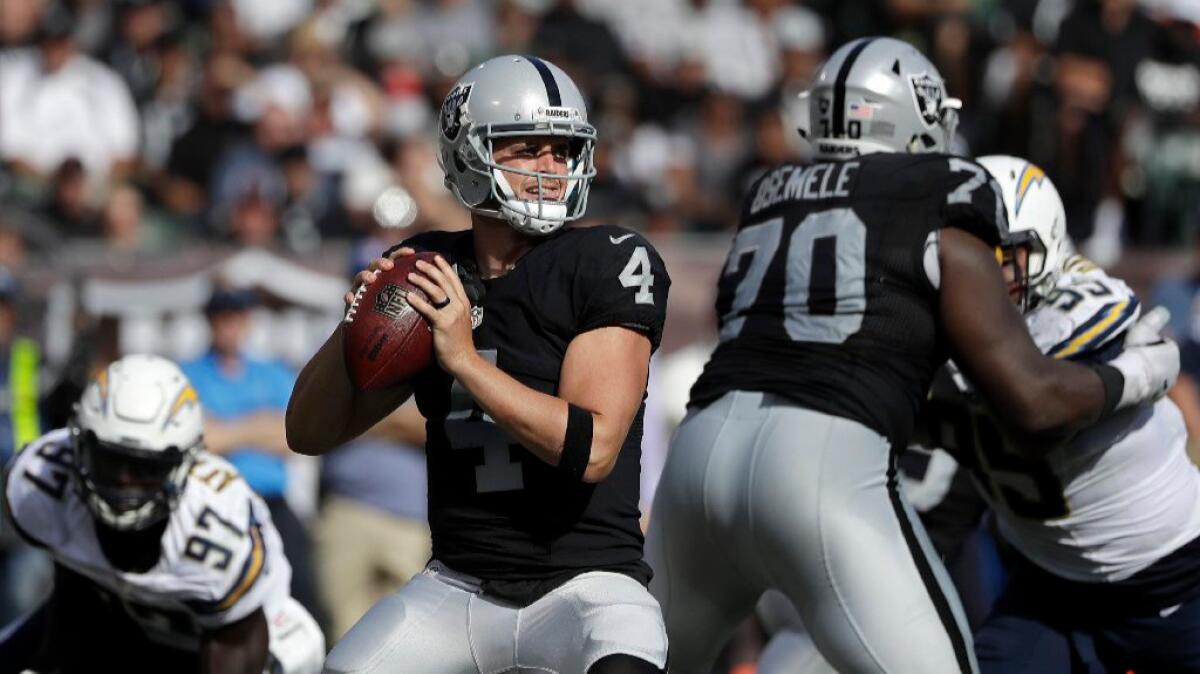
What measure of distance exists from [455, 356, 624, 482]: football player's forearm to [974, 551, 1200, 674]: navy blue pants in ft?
5.03

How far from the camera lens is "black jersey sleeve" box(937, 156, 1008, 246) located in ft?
14.0

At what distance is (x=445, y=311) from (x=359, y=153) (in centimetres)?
668

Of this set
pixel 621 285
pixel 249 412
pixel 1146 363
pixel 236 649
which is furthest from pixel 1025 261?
pixel 249 412

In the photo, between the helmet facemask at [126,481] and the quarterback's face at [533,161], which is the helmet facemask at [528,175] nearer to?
the quarterback's face at [533,161]

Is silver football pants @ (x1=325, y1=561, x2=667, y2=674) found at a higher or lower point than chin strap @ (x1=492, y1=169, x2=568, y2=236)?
lower

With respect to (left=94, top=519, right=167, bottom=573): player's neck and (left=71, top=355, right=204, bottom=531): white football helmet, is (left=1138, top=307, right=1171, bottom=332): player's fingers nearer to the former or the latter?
(left=71, top=355, right=204, bottom=531): white football helmet

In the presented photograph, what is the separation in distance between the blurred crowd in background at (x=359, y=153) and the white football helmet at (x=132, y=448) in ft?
→ 7.69

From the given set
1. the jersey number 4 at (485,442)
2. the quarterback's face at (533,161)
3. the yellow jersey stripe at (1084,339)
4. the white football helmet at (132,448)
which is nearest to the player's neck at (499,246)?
the quarterback's face at (533,161)

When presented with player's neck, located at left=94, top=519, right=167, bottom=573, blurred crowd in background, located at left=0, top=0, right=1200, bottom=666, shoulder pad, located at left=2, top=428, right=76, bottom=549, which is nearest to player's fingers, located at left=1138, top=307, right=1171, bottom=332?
player's neck, located at left=94, top=519, right=167, bottom=573

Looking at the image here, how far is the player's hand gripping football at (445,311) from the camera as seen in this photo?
150 inches

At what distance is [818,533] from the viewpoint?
13.8ft

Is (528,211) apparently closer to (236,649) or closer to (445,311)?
(445,311)

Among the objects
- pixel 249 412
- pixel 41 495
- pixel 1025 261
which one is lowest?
pixel 249 412

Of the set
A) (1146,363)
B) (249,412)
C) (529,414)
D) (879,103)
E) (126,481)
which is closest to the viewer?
(529,414)
